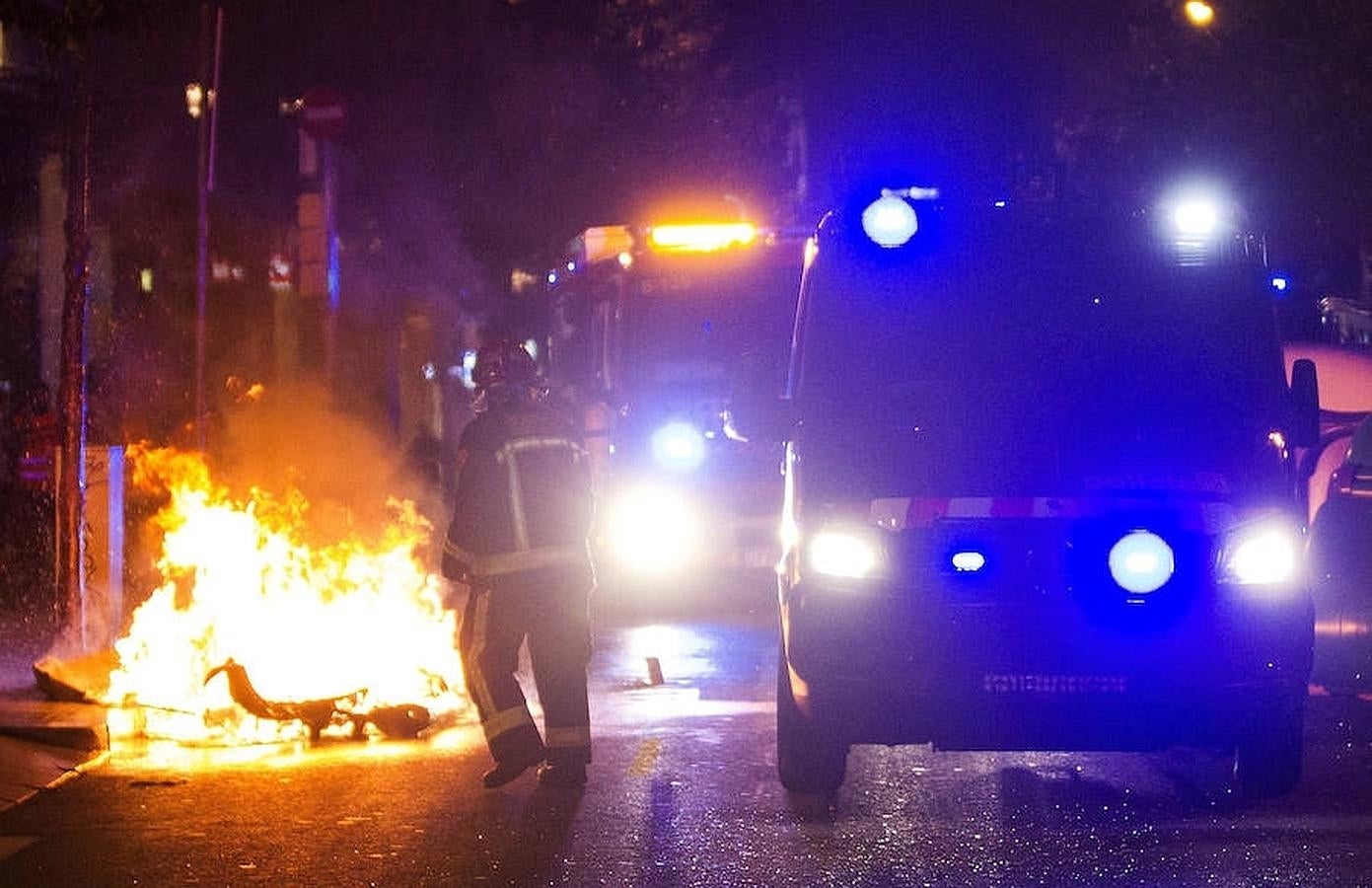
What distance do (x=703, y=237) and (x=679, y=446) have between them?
60.1 inches

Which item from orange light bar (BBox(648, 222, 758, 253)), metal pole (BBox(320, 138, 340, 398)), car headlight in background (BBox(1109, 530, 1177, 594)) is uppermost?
metal pole (BBox(320, 138, 340, 398))

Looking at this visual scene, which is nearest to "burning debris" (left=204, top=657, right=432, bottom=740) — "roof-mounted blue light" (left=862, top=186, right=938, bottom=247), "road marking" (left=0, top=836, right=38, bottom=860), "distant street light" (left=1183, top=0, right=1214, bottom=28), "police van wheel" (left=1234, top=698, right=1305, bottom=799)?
"road marking" (left=0, top=836, right=38, bottom=860)

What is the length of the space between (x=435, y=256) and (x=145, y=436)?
1260cm

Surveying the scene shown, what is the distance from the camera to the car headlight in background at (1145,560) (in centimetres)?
782

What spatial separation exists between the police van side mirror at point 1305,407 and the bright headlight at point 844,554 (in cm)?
181

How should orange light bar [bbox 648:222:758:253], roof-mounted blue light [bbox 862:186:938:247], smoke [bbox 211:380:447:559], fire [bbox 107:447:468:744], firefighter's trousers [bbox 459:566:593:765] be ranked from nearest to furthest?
roof-mounted blue light [bbox 862:186:938:247]
firefighter's trousers [bbox 459:566:593:765]
fire [bbox 107:447:468:744]
orange light bar [bbox 648:222:758:253]
smoke [bbox 211:380:447:559]

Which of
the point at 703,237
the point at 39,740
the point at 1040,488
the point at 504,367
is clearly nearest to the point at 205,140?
the point at 703,237

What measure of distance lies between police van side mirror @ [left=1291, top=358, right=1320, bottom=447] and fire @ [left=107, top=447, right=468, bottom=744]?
4343 mm

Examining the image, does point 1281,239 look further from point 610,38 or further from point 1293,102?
point 610,38

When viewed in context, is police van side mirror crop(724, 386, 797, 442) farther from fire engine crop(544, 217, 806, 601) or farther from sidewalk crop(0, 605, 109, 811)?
fire engine crop(544, 217, 806, 601)

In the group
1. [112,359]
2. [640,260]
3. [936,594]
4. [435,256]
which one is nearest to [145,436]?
[112,359]

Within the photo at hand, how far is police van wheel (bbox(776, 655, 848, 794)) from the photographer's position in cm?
831

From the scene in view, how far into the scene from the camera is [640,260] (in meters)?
15.3

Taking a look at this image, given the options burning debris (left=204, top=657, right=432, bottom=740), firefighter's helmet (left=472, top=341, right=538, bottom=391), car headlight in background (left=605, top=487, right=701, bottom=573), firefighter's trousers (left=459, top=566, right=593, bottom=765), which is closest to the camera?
firefighter's trousers (left=459, top=566, right=593, bottom=765)
